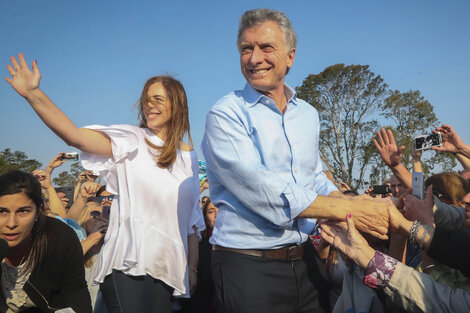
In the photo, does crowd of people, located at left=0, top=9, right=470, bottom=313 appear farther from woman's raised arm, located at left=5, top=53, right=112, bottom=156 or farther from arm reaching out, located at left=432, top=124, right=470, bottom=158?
arm reaching out, located at left=432, top=124, right=470, bottom=158

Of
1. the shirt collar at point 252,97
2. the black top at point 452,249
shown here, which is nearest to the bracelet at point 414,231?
the black top at point 452,249

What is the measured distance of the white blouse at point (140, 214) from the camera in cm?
236

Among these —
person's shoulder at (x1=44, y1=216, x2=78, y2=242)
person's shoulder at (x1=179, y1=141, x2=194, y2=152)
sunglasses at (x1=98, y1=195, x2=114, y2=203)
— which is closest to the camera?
person's shoulder at (x1=44, y1=216, x2=78, y2=242)

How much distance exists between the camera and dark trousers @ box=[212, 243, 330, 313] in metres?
1.84

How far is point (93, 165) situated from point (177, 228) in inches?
24.9

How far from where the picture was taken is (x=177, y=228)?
2.56 m

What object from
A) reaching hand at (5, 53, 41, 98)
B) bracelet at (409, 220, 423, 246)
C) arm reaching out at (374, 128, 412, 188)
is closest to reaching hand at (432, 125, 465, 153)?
arm reaching out at (374, 128, 412, 188)

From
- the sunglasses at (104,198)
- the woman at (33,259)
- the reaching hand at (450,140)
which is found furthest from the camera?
the sunglasses at (104,198)

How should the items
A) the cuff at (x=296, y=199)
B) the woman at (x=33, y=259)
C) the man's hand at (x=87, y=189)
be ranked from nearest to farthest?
the cuff at (x=296, y=199), the woman at (x=33, y=259), the man's hand at (x=87, y=189)

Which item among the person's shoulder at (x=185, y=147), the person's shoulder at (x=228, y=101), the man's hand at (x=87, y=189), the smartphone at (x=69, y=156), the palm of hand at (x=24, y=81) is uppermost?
the smartphone at (x=69, y=156)

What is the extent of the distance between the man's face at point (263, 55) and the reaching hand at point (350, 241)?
2.56ft

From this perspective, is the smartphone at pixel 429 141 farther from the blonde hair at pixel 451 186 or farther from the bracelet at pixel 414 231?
the bracelet at pixel 414 231

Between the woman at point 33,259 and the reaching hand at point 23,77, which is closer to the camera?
the reaching hand at point 23,77

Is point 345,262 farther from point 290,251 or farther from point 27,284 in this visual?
point 27,284
